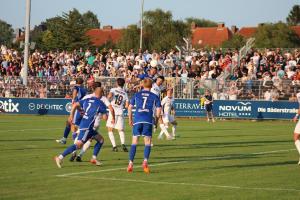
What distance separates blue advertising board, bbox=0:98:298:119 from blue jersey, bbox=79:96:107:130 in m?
24.1

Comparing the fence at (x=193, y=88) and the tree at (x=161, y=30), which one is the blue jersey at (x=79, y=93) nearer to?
the fence at (x=193, y=88)

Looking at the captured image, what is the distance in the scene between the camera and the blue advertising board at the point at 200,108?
130 feet

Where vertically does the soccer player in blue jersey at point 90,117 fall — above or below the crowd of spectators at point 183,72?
below

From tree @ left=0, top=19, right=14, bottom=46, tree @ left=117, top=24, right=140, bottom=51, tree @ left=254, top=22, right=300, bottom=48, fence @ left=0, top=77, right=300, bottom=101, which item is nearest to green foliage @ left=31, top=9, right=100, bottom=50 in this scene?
tree @ left=117, top=24, right=140, bottom=51

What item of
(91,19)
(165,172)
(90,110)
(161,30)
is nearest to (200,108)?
(90,110)

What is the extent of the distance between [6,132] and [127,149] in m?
8.20

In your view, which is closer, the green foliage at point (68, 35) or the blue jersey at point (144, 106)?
the blue jersey at point (144, 106)

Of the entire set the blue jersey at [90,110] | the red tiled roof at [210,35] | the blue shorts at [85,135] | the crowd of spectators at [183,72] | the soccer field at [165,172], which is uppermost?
the red tiled roof at [210,35]

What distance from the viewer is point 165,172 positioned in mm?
15555

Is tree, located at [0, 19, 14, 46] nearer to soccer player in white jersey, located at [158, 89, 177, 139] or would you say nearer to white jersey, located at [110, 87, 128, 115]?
soccer player in white jersey, located at [158, 89, 177, 139]

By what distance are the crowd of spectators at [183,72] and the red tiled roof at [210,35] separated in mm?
88207

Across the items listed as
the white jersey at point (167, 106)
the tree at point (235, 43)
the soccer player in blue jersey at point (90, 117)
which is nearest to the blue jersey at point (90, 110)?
the soccer player in blue jersey at point (90, 117)

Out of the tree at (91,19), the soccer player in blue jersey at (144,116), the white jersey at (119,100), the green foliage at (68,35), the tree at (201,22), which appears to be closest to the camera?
the soccer player in blue jersey at (144,116)

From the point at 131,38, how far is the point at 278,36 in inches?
960
